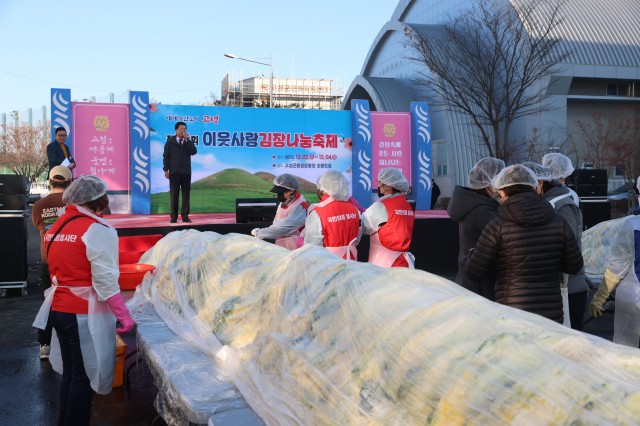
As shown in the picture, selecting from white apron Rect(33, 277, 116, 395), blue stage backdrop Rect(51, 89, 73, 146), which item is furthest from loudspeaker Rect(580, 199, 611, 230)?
blue stage backdrop Rect(51, 89, 73, 146)

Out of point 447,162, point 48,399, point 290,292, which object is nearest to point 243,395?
point 290,292

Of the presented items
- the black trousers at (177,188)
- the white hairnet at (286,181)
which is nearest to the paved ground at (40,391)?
the white hairnet at (286,181)

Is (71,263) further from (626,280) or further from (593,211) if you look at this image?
(593,211)

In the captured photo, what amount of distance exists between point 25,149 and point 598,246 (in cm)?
5802

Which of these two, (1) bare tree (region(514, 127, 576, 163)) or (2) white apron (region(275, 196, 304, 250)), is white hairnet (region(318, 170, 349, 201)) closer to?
(2) white apron (region(275, 196, 304, 250))

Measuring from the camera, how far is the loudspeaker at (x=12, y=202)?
10.2m

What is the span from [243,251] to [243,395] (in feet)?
5.64

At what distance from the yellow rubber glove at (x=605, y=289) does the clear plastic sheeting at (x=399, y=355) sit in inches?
98.3

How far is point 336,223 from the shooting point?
20.3 feet

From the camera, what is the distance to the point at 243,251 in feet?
16.2

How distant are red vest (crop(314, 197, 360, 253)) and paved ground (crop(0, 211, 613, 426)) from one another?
2006 millimetres

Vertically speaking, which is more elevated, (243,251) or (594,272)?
(243,251)

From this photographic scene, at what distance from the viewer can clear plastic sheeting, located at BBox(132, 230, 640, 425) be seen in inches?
79.4

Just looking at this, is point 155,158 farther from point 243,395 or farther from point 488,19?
point 243,395
